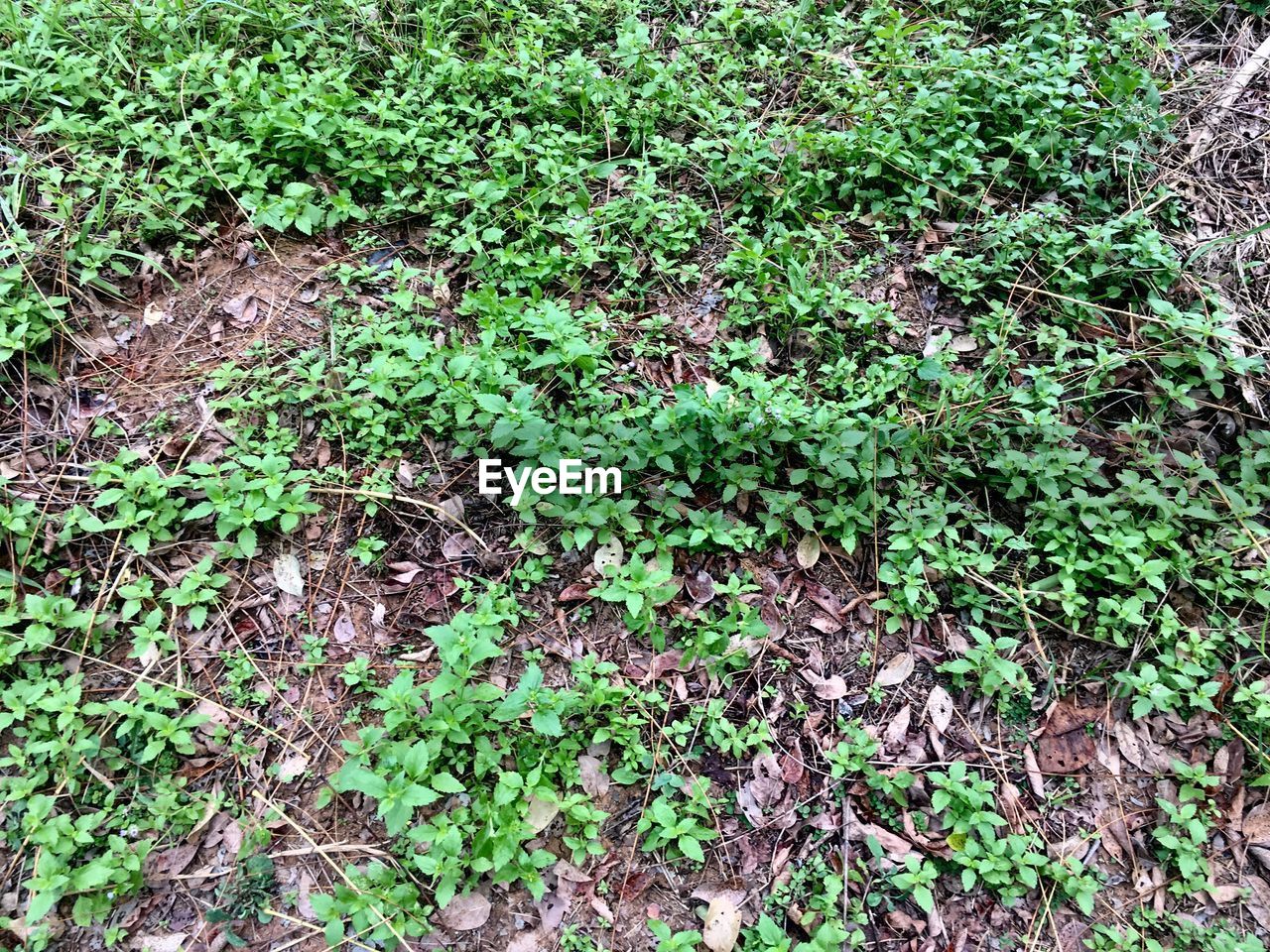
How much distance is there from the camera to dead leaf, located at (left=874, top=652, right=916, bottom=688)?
312 centimetres

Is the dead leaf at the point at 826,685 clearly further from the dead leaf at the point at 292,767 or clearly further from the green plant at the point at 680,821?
the dead leaf at the point at 292,767

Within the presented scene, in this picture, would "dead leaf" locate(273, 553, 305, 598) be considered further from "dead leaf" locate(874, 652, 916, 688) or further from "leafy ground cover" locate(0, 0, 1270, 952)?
"dead leaf" locate(874, 652, 916, 688)

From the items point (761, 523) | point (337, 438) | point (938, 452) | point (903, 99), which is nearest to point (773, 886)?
point (761, 523)

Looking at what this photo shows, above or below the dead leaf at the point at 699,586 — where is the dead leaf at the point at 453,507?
below

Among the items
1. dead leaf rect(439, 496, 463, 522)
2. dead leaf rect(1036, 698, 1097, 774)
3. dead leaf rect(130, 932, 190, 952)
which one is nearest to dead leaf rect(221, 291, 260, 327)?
dead leaf rect(439, 496, 463, 522)

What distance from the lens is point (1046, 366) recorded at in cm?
362

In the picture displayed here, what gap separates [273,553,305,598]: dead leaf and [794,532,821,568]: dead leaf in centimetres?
205

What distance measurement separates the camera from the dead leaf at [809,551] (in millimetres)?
3344

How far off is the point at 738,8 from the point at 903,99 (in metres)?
1.19

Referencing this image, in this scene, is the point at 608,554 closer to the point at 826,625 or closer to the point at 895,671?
the point at 826,625

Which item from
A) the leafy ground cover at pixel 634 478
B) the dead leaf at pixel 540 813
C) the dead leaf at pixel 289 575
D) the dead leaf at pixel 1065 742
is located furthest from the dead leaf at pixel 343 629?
the dead leaf at pixel 1065 742

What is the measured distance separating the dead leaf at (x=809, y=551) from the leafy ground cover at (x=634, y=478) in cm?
3

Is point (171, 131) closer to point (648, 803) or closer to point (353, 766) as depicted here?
point (353, 766)

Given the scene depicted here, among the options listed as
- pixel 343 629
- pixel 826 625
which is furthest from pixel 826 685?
pixel 343 629
